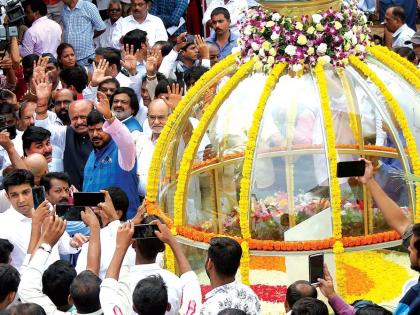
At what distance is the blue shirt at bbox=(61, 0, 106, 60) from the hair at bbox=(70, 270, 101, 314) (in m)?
8.93

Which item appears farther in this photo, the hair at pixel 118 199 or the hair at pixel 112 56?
the hair at pixel 112 56

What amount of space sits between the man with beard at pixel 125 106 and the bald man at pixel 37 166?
1562mm

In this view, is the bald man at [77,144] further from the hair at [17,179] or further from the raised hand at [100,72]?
the hair at [17,179]

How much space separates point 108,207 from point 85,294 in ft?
5.26

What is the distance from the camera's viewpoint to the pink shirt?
15.3 meters

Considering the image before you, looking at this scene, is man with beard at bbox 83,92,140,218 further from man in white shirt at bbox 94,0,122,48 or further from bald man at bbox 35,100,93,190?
man in white shirt at bbox 94,0,122,48

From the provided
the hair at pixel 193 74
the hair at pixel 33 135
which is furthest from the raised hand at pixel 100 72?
the hair at pixel 33 135

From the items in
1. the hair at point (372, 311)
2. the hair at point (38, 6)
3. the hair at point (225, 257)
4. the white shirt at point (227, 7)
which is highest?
the white shirt at point (227, 7)

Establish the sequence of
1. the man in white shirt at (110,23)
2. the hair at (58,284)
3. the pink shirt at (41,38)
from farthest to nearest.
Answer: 1. the man in white shirt at (110,23)
2. the pink shirt at (41,38)
3. the hair at (58,284)

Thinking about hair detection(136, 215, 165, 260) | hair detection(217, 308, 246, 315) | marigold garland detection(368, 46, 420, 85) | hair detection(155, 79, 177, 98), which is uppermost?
hair detection(155, 79, 177, 98)

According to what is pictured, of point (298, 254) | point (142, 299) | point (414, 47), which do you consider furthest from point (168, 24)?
point (142, 299)

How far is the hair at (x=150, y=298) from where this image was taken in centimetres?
705

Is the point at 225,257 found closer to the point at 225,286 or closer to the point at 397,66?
the point at 225,286

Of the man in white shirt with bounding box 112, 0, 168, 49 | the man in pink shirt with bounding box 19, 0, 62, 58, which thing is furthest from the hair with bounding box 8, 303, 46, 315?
the man in white shirt with bounding box 112, 0, 168, 49
